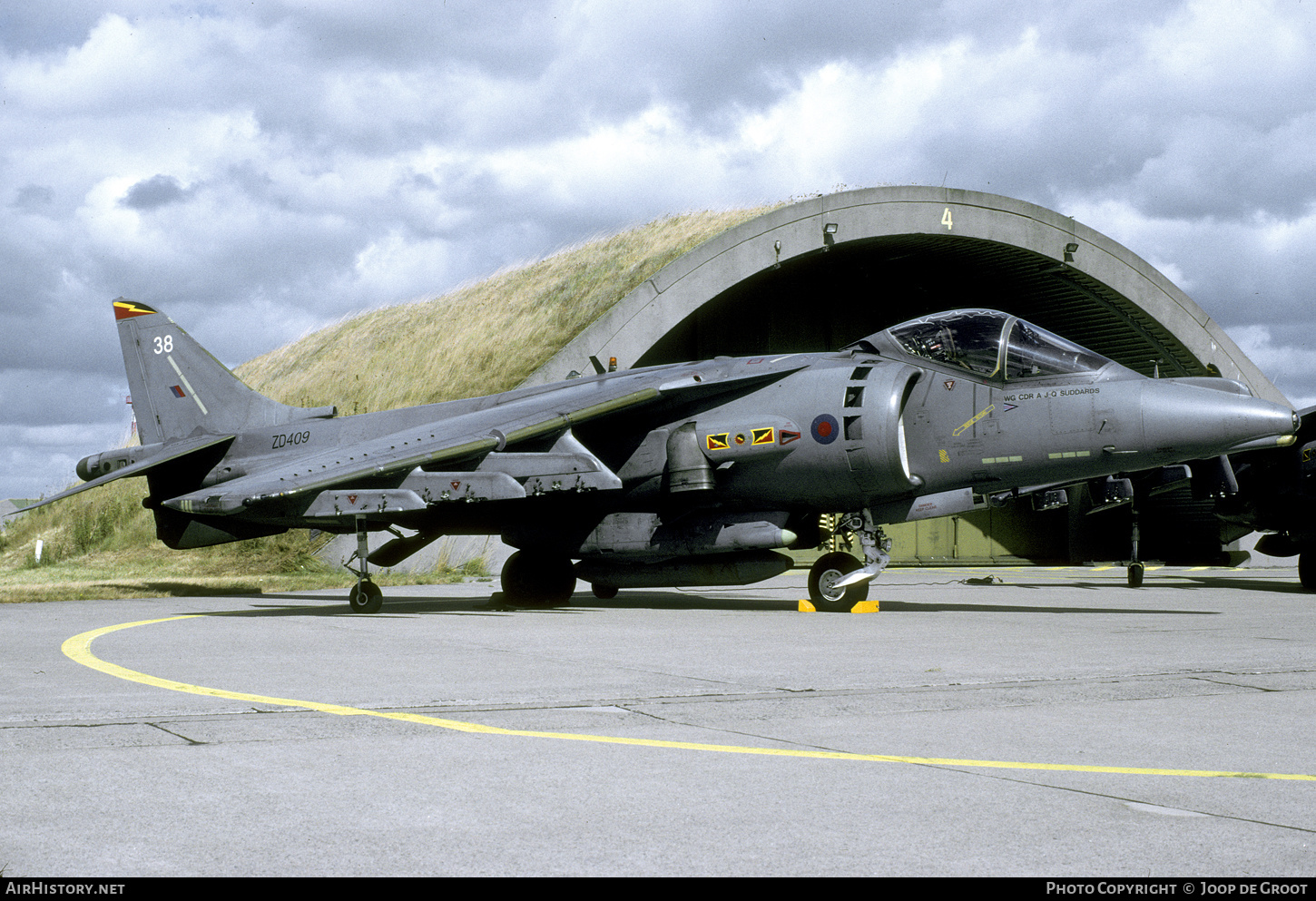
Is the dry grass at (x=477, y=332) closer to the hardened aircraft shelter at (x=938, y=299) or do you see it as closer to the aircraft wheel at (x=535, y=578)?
the hardened aircraft shelter at (x=938, y=299)

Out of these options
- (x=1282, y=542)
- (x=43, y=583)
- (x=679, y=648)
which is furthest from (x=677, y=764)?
(x=43, y=583)

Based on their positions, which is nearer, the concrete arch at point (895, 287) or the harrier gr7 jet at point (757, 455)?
the harrier gr7 jet at point (757, 455)

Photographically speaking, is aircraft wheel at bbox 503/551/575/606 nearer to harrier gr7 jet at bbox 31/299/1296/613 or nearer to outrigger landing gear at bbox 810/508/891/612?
harrier gr7 jet at bbox 31/299/1296/613

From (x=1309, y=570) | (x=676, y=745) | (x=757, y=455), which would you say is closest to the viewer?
(x=676, y=745)

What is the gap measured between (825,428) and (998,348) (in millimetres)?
2045

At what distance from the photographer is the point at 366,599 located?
13109mm

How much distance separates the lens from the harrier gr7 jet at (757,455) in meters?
11.8

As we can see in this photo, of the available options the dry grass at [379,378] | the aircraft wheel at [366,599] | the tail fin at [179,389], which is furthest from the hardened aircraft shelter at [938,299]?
the aircraft wheel at [366,599]

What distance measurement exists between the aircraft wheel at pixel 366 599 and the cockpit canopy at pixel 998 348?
22.3 ft

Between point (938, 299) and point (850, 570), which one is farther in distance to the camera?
point (938, 299)

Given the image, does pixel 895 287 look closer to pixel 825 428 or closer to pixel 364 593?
pixel 825 428

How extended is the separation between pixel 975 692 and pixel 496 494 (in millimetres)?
7213

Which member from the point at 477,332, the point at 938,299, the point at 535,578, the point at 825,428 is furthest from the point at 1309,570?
the point at 477,332

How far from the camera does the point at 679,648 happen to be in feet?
28.8
